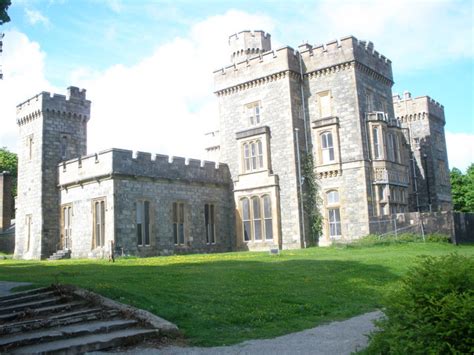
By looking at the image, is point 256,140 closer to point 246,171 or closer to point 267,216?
point 246,171

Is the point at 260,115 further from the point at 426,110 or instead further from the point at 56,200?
the point at 426,110

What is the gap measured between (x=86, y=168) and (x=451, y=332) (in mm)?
24571

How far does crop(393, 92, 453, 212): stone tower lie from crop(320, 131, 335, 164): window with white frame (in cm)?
1179

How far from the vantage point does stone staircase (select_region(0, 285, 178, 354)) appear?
27.0 feet

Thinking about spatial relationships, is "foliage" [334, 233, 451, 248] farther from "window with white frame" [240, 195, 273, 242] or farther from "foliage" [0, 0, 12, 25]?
"foliage" [0, 0, 12, 25]

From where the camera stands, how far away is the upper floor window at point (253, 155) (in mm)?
30812

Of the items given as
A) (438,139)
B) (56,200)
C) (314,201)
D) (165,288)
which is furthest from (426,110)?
(165,288)

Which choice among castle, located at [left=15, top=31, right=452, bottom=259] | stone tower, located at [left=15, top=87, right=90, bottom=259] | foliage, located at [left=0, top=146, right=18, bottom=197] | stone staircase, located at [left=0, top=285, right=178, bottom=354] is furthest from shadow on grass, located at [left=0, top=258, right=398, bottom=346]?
foliage, located at [left=0, top=146, right=18, bottom=197]

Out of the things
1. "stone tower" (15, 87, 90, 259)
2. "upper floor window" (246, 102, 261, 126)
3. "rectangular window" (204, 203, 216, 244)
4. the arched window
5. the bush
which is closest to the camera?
the bush

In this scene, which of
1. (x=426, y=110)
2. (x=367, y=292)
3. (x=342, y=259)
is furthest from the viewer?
(x=426, y=110)

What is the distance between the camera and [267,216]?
30.0m

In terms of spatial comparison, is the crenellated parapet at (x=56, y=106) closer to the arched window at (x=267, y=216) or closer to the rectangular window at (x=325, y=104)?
the arched window at (x=267, y=216)

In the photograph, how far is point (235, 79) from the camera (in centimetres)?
3256


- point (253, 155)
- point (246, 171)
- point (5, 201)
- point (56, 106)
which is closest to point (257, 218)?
point (246, 171)
